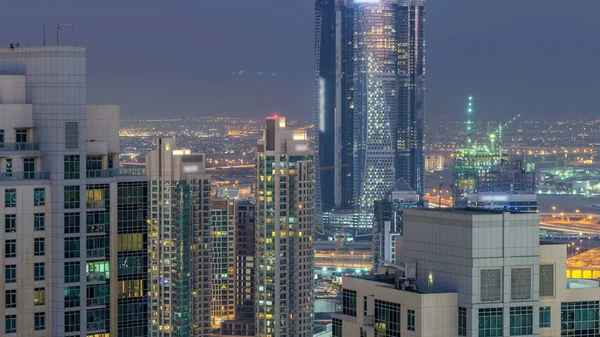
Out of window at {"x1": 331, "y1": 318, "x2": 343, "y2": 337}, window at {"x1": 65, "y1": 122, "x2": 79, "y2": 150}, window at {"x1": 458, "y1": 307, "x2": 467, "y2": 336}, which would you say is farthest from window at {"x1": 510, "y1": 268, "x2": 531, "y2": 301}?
window at {"x1": 65, "y1": 122, "x2": 79, "y2": 150}

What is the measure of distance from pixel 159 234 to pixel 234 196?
71.9ft

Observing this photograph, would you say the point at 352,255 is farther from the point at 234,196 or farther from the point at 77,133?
the point at 77,133

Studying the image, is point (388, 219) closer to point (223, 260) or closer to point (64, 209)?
point (223, 260)

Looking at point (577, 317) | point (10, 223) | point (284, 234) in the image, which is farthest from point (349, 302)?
point (284, 234)

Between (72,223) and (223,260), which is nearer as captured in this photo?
(72,223)

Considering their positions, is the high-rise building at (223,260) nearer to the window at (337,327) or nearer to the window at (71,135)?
the window at (337,327)

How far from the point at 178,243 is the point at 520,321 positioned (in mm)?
71104

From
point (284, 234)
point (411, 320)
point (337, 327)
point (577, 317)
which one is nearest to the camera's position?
point (411, 320)

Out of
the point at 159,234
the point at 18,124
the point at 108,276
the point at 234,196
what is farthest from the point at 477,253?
the point at 234,196

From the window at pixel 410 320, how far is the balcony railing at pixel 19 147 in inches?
319

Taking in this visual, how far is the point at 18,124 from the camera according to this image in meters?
31.6

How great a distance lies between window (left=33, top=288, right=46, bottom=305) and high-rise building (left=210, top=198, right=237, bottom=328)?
79.7 metres

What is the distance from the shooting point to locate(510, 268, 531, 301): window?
31.9m

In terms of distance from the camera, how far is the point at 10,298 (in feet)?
102
